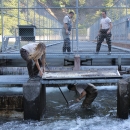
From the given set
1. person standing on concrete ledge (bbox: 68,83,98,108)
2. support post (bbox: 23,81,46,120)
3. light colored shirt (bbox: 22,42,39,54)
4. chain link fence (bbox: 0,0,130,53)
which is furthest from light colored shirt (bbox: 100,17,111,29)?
support post (bbox: 23,81,46,120)

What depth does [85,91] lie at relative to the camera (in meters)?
8.45

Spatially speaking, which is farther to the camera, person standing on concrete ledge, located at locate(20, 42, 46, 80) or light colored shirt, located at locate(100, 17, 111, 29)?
light colored shirt, located at locate(100, 17, 111, 29)

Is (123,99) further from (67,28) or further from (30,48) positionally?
(67,28)

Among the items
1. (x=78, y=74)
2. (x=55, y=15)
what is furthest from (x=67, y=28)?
(x=55, y=15)

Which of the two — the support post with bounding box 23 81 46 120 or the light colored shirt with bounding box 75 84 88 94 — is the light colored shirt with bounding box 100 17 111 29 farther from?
the support post with bounding box 23 81 46 120

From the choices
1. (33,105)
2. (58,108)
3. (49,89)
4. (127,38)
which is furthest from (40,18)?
(33,105)

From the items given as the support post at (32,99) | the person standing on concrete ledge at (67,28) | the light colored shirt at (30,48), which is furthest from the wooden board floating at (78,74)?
the person standing on concrete ledge at (67,28)

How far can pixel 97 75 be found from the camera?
8.13 metres

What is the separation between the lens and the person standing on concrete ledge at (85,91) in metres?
8.23

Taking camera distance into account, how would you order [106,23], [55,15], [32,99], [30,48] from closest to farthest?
[32,99] < [30,48] < [106,23] < [55,15]

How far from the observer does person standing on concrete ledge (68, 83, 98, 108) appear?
8.23m

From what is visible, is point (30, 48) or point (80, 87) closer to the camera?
point (30, 48)

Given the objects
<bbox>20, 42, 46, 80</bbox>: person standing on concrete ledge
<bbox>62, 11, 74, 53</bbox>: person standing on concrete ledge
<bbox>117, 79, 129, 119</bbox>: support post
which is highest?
<bbox>62, 11, 74, 53</bbox>: person standing on concrete ledge

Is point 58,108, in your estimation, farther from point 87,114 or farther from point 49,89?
point 49,89
